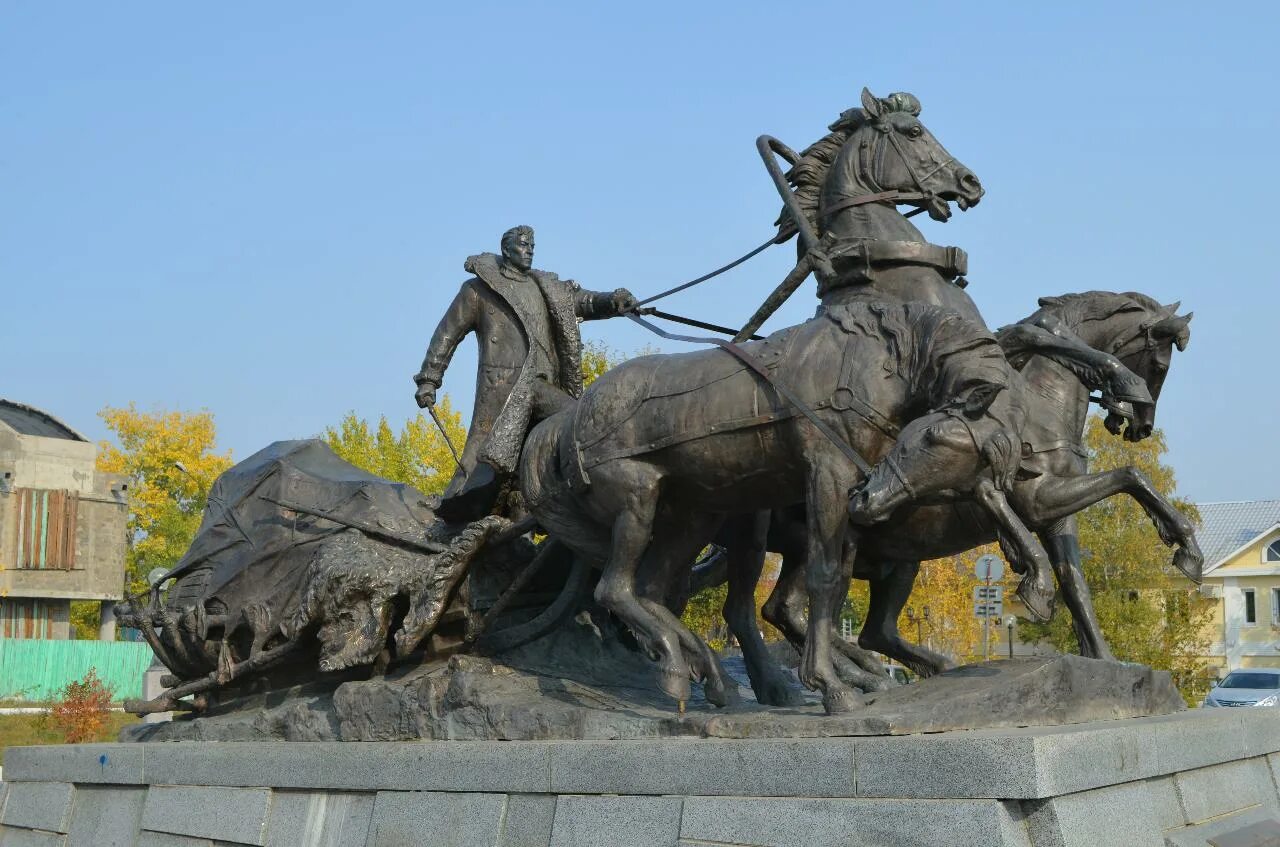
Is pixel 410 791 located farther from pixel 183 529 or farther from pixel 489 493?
pixel 183 529

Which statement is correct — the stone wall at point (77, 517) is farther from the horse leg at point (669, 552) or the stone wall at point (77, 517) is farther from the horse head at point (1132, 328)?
the horse head at point (1132, 328)

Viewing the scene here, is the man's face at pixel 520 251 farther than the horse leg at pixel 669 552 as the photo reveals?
Yes

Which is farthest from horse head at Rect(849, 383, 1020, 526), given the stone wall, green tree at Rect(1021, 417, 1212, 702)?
the stone wall

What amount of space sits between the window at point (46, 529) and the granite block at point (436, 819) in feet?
99.8

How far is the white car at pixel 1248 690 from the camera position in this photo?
19422 mm

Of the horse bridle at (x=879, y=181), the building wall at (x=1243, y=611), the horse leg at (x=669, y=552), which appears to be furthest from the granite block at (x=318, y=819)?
the building wall at (x=1243, y=611)

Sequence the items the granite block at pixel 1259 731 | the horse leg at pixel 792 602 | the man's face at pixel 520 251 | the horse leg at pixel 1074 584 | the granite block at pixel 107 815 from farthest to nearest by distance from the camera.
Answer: the man's face at pixel 520 251 → the granite block at pixel 107 815 → the horse leg at pixel 792 602 → the horse leg at pixel 1074 584 → the granite block at pixel 1259 731

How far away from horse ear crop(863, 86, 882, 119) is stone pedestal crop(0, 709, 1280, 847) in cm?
347

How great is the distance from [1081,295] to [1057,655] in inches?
88.6

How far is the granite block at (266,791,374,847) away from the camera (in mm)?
7301

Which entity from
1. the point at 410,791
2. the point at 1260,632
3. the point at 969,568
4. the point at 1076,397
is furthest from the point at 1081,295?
the point at 1260,632

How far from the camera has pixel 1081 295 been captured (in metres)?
7.91

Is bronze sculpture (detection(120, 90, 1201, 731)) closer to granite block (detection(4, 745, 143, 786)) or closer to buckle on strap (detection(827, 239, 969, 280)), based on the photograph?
buckle on strap (detection(827, 239, 969, 280))

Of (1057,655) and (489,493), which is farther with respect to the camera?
(489,493)
